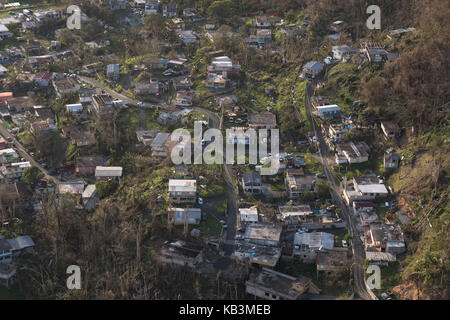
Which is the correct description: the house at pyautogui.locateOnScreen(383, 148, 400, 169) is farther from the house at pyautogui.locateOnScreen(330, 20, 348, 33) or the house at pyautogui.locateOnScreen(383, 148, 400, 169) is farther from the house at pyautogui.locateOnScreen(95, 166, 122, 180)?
the house at pyautogui.locateOnScreen(330, 20, 348, 33)

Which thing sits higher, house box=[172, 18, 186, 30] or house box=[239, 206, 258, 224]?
house box=[172, 18, 186, 30]

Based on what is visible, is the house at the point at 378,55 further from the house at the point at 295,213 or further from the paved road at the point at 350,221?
the house at the point at 295,213

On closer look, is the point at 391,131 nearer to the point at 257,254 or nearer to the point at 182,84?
the point at 257,254

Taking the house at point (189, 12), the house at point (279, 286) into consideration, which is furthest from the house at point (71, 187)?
the house at point (189, 12)

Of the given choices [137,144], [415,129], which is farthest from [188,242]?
[415,129]

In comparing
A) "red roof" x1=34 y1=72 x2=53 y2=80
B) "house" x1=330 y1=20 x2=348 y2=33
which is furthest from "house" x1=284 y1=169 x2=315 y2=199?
"red roof" x1=34 y1=72 x2=53 y2=80

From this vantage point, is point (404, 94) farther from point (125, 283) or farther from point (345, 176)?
point (125, 283)
